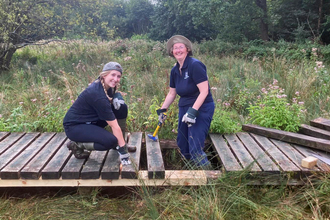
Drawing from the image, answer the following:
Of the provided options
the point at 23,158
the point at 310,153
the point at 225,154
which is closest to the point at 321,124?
the point at 310,153

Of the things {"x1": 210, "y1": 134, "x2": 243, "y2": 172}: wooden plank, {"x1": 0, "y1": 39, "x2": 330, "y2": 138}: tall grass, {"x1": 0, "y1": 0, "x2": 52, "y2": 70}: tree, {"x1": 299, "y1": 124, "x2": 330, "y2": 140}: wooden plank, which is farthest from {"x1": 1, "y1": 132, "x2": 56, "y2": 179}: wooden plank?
{"x1": 0, "y1": 0, "x2": 52, "y2": 70}: tree

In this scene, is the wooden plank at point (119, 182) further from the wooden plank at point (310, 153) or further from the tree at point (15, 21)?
the tree at point (15, 21)

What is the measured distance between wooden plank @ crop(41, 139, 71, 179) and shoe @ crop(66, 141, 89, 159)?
0.42ft

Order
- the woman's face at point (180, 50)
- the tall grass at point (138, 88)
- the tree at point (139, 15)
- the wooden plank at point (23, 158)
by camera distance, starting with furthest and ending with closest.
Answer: the tree at point (139, 15)
the tall grass at point (138, 88)
the woman's face at point (180, 50)
the wooden plank at point (23, 158)

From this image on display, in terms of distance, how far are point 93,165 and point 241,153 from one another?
1774 mm

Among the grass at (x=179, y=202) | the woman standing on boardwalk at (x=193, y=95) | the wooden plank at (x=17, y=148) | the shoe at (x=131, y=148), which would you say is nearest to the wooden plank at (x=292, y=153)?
the grass at (x=179, y=202)

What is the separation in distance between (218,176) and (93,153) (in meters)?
1.52

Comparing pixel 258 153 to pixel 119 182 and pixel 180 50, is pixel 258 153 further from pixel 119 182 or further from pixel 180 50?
pixel 119 182

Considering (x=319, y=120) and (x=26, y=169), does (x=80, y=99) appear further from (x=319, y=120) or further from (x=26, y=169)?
(x=319, y=120)

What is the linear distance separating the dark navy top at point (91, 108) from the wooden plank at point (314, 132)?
2807mm

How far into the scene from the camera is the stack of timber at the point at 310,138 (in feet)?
10.3

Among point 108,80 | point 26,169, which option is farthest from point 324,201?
point 26,169

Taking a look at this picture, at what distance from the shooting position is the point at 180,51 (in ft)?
10.2

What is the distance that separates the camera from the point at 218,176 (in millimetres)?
2777
